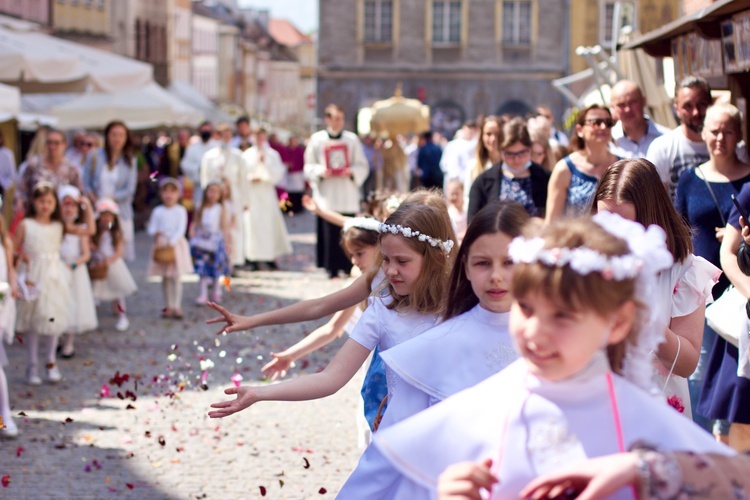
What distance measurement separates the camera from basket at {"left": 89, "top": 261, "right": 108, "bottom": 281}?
1148 cm

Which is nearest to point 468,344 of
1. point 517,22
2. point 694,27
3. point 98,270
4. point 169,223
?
point 694,27

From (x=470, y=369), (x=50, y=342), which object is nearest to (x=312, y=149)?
(x=50, y=342)

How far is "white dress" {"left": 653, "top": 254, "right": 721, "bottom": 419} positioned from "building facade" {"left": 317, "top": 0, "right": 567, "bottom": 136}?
153 ft

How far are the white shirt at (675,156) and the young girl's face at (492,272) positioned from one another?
3.41 m

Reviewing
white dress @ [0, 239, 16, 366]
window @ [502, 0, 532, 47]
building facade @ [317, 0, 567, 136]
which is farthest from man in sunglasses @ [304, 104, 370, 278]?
window @ [502, 0, 532, 47]

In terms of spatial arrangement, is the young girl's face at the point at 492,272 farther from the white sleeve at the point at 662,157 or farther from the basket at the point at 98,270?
the basket at the point at 98,270

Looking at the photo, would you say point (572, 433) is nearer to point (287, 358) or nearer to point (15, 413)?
point (287, 358)

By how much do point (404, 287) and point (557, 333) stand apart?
6.59ft

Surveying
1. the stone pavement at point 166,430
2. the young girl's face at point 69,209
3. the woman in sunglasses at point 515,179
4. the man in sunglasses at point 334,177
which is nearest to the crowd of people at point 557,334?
the woman in sunglasses at point 515,179

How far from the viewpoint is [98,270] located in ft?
37.8

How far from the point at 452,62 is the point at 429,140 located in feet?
90.8

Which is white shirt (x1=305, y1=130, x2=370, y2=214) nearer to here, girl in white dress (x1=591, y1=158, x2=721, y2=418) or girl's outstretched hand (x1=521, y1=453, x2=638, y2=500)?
girl in white dress (x1=591, y1=158, x2=721, y2=418)

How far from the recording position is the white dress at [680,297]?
→ 444cm

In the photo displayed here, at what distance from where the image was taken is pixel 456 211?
37.6ft
